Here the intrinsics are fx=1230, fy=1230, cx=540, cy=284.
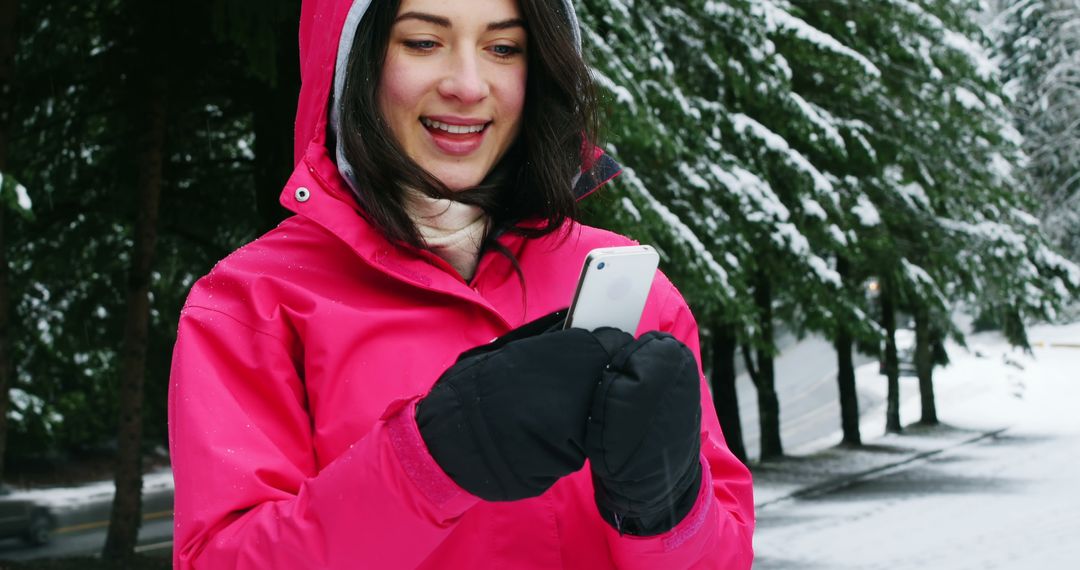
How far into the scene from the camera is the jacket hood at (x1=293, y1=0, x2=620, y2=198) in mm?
1845

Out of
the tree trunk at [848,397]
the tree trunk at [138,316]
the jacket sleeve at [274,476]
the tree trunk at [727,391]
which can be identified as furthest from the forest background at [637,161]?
the tree trunk at [848,397]

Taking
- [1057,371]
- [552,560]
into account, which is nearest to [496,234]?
[552,560]

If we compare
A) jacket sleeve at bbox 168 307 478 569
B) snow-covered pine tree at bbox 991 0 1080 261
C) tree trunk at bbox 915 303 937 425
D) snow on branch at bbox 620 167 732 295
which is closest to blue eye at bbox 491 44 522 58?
jacket sleeve at bbox 168 307 478 569

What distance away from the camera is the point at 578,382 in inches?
53.7

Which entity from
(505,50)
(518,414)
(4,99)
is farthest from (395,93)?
(4,99)

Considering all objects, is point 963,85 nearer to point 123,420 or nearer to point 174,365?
point 123,420

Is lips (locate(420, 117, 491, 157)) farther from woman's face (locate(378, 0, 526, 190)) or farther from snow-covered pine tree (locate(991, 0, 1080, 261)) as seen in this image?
snow-covered pine tree (locate(991, 0, 1080, 261))

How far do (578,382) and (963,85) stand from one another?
15.6 metres

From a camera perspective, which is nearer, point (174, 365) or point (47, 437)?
point (174, 365)

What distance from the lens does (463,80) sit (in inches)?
72.0

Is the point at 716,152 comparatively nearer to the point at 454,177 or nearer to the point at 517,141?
the point at 517,141

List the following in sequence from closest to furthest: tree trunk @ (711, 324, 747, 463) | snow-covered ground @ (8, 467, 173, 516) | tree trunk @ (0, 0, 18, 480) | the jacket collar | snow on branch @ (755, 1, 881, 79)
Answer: the jacket collar → tree trunk @ (0, 0, 18, 480) → snow on branch @ (755, 1, 881, 79) → tree trunk @ (711, 324, 747, 463) → snow-covered ground @ (8, 467, 173, 516)

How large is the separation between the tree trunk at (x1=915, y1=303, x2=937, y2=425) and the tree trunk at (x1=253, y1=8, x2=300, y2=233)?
516 inches

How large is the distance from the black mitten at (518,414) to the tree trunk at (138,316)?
8.69 metres
